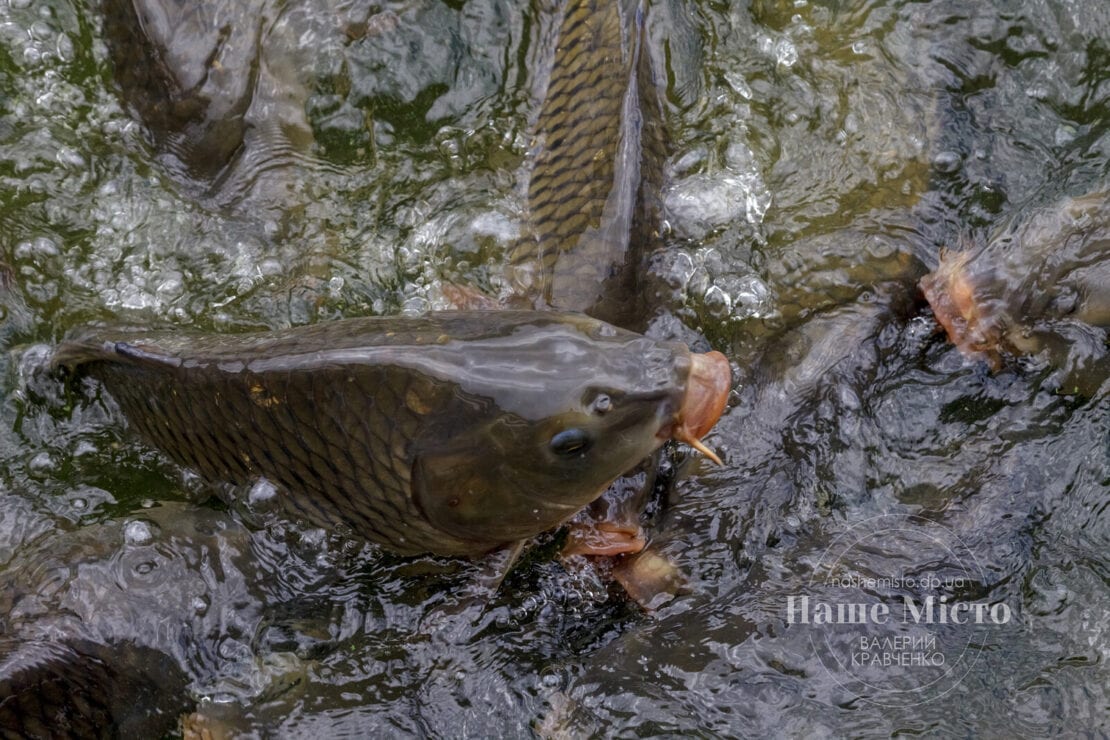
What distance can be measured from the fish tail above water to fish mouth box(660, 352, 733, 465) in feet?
2.30

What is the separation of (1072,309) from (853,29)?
1507 millimetres

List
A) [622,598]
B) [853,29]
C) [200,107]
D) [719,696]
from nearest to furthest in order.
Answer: [719,696]
[622,598]
[200,107]
[853,29]

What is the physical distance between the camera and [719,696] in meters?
2.60

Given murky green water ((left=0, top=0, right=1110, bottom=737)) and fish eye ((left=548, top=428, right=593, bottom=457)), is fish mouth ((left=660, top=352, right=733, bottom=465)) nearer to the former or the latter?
fish eye ((left=548, top=428, right=593, bottom=457))

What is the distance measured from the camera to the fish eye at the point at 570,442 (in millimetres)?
2361

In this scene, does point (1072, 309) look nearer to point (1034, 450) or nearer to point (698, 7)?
point (1034, 450)

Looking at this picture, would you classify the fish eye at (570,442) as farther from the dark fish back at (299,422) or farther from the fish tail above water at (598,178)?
the fish tail above water at (598,178)

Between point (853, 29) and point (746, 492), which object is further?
point (853, 29)

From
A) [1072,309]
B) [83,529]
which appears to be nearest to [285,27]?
[83,529]

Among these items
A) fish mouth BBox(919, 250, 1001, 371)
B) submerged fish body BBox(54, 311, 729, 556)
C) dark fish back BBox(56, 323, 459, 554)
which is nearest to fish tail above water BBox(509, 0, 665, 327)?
submerged fish body BBox(54, 311, 729, 556)

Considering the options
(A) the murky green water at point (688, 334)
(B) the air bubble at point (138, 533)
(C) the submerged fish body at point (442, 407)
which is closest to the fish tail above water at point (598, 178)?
(A) the murky green water at point (688, 334)

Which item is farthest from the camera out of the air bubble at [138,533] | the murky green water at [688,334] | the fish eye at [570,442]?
the air bubble at [138,533]

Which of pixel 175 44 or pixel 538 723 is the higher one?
pixel 175 44

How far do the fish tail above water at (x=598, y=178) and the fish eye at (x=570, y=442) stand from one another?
2.49 feet
